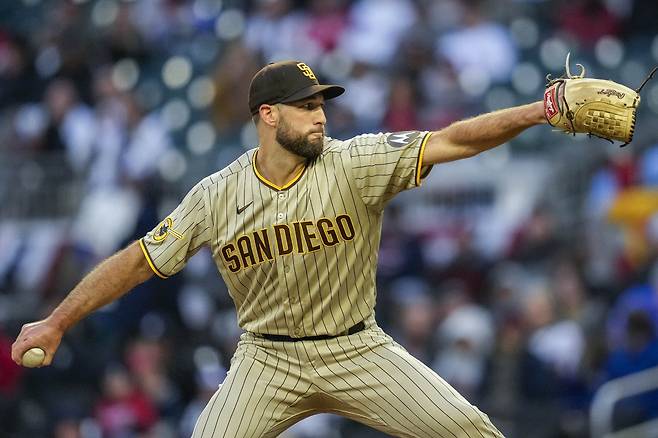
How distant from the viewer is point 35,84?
13859 mm

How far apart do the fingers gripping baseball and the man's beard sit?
1247mm

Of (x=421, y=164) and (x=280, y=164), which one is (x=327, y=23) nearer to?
(x=280, y=164)

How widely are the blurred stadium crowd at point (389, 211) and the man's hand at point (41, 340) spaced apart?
422cm

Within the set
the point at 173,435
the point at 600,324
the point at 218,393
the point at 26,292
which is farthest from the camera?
the point at 26,292

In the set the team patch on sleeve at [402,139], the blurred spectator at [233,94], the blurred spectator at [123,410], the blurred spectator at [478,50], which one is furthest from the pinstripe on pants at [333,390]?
the blurred spectator at [233,94]

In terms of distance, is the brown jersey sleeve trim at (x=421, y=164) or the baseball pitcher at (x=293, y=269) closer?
the brown jersey sleeve trim at (x=421, y=164)

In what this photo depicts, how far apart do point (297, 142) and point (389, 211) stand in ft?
17.9

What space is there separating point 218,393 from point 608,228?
17.3ft

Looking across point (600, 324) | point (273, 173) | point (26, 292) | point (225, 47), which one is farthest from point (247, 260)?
point (225, 47)

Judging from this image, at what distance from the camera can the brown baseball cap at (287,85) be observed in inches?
225

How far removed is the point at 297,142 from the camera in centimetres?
571

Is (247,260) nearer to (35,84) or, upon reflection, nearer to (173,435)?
(173,435)

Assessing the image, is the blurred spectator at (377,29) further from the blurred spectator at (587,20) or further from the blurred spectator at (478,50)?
the blurred spectator at (587,20)

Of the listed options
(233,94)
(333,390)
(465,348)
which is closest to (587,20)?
(233,94)
